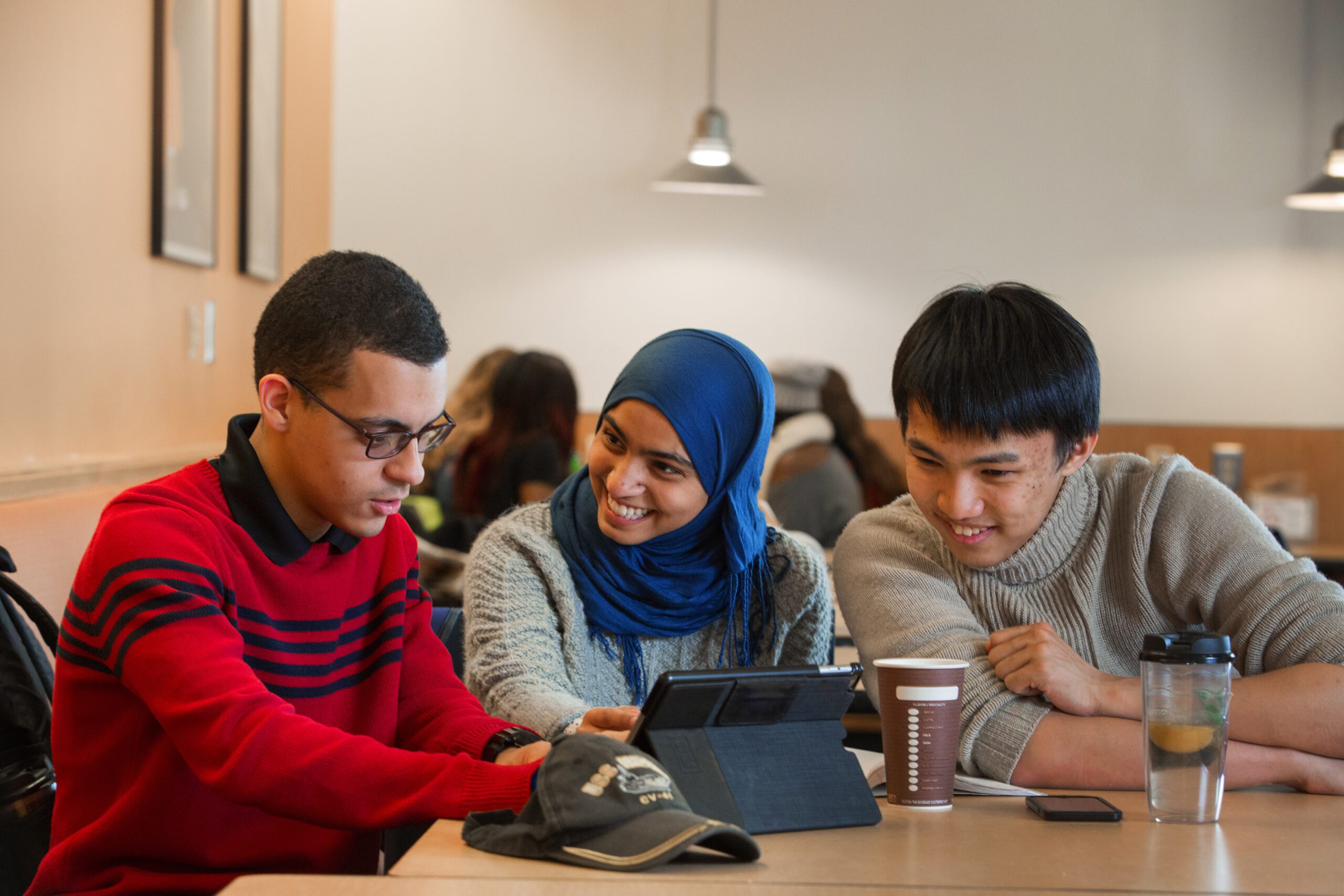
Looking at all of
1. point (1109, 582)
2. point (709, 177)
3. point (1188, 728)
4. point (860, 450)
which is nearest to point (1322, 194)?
point (860, 450)

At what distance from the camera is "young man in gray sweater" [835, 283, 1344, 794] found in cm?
135

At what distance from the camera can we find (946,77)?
5449mm

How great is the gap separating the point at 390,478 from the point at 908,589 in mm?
646

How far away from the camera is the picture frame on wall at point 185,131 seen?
3.09 metres

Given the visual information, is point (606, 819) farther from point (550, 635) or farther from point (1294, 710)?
point (1294, 710)

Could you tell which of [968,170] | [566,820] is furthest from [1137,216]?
[566,820]

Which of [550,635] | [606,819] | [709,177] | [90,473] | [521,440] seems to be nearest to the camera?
[606,819]

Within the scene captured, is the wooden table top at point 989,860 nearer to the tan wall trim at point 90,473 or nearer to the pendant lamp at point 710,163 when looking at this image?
the tan wall trim at point 90,473

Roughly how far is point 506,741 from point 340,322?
1.56 feet

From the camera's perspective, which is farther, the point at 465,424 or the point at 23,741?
the point at 465,424

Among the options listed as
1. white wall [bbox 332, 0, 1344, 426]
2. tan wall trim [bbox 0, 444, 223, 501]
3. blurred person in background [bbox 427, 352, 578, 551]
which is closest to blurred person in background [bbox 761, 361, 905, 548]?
blurred person in background [bbox 427, 352, 578, 551]

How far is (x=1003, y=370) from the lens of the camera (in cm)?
147

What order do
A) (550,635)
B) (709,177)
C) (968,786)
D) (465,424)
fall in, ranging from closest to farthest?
(968,786) → (550,635) → (465,424) → (709,177)

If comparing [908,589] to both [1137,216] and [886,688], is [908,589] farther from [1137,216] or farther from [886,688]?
[1137,216]
